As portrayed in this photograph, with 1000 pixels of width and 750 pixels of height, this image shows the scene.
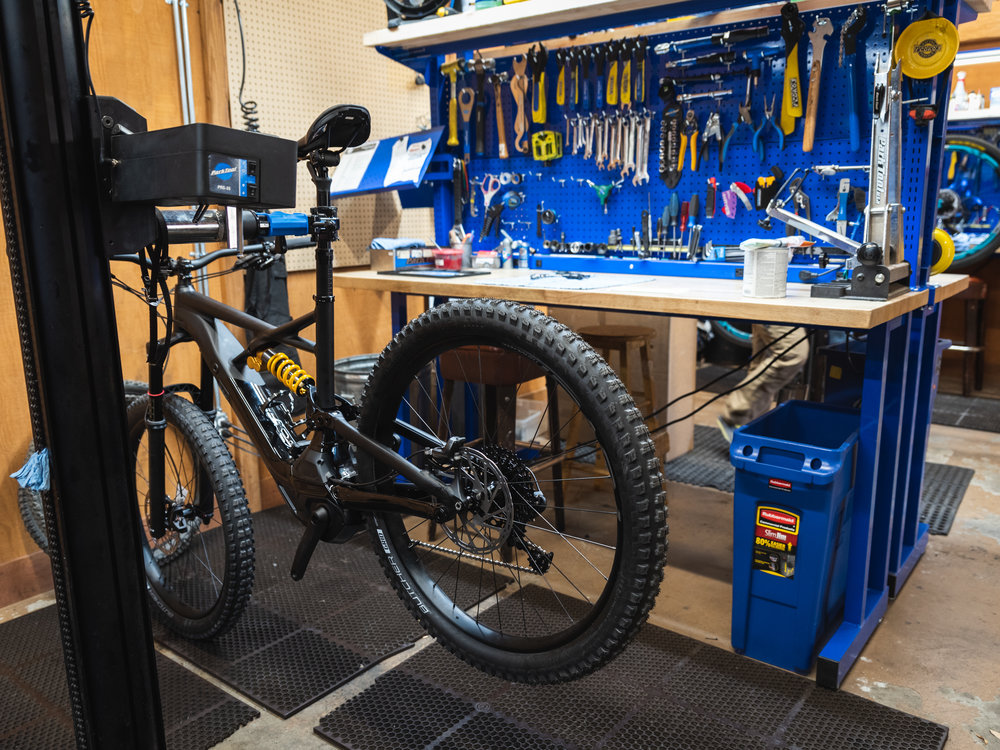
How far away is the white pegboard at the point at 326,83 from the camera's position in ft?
9.46

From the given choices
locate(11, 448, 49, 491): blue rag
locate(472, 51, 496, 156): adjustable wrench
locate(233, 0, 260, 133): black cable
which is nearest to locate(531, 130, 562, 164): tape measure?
locate(472, 51, 496, 156): adjustable wrench

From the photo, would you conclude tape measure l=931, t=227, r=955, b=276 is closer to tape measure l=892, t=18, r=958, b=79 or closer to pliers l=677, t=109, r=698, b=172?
tape measure l=892, t=18, r=958, b=79

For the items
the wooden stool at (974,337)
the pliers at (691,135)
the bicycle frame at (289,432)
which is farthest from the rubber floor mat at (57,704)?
the wooden stool at (974,337)

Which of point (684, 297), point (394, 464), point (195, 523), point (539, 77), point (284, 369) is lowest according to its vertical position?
point (195, 523)

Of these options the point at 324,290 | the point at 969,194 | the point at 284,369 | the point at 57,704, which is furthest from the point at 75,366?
the point at 969,194

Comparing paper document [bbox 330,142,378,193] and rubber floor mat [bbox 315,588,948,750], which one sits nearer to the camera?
rubber floor mat [bbox 315,588,948,750]

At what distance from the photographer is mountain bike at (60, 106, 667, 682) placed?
1284mm

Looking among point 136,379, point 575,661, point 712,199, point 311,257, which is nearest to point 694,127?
point 712,199

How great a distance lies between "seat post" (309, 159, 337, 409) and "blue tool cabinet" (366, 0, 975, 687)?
1078 millimetres

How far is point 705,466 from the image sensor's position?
3.66 m

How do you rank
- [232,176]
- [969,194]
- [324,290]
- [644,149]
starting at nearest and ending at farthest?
[232,176] < [324,290] < [644,149] < [969,194]

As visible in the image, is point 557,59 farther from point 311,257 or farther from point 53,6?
point 53,6

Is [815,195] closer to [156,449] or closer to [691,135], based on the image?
[691,135]

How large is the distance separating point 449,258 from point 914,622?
198cm
